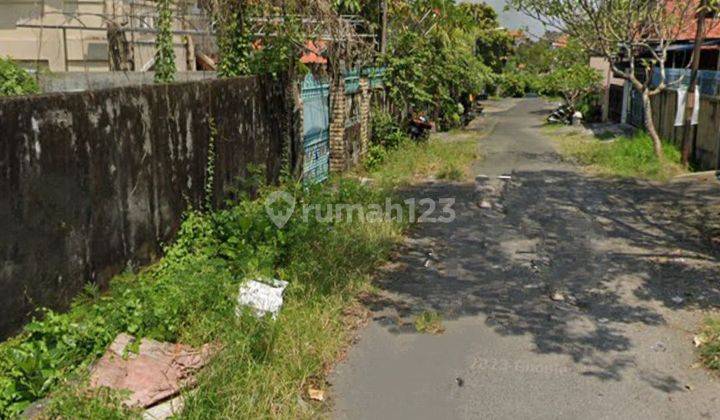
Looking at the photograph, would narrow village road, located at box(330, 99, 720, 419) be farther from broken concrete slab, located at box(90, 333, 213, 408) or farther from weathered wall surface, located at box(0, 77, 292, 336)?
weathered wall surface, located at box(0, 77, 292, 336)

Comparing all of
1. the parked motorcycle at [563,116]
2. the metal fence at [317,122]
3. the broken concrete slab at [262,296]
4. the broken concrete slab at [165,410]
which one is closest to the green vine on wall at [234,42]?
the metal fence at [317,122]

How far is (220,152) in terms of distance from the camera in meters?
7.82

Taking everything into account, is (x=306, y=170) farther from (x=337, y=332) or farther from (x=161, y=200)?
(x=337, y=332)

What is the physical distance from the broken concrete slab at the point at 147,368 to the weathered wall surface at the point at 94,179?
739 millimetres

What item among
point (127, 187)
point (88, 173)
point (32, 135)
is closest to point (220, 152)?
point (127, 187)

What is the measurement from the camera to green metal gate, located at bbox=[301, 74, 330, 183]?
10852mm

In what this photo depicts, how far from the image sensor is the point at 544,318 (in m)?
5.92

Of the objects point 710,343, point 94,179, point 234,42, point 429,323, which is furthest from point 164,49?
point 710,343

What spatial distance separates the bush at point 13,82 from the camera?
682 cm

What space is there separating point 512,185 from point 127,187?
27.3ft

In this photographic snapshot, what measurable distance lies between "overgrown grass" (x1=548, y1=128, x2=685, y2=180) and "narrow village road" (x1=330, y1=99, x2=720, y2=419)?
9.32 ft

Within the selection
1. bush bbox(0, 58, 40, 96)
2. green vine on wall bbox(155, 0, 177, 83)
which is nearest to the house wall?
green vine on wall bbox(155, 0, 177, 83)

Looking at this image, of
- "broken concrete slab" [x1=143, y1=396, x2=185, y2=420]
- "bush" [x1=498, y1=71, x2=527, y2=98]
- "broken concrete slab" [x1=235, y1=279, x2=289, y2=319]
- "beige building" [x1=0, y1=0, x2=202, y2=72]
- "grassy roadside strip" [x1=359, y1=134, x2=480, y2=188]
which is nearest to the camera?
"broken concrete slab" [x1=143, y1=396, x2=185, y2=420]

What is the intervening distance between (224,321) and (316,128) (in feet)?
22.5
